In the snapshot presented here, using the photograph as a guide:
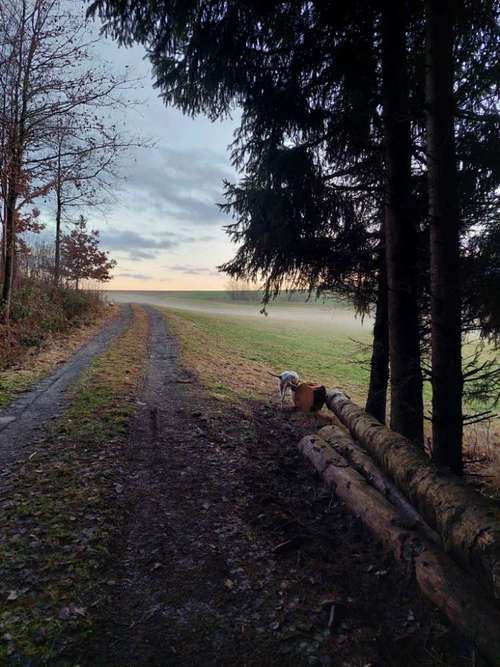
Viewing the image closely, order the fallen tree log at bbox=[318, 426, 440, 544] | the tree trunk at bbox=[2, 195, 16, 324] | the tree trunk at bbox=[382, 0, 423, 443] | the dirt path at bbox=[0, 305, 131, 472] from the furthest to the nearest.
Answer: the tree trunk at bbox=[2, 195, 16, 324]
the dirt path at bbox=[0, 305, 131, 472]
the tree trunk at bbox=[382, 0, 423, 443]
the fallen tree log at bbox=[318, 426, 440, 544]

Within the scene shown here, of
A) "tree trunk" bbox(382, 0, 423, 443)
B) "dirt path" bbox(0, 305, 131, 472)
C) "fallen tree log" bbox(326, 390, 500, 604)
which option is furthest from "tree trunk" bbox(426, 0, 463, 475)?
"dirt path" bbox(0, 305, 131, 472)

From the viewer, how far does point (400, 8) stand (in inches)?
199

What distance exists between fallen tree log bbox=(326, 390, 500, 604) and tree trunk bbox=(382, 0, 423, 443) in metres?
0.90

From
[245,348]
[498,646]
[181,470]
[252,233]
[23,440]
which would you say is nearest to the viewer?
[498,646]

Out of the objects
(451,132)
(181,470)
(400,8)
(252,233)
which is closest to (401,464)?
(181,470)

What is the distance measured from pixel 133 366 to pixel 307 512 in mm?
7680

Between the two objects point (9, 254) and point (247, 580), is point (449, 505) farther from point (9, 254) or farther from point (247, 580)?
point (9, 254)

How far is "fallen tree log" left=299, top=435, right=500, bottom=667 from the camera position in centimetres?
256

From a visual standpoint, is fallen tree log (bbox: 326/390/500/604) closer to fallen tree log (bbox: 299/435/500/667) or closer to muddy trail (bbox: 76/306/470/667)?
fallen tree log (bbox: 299/435/500/667)

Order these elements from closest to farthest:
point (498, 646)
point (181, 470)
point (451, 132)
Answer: point (498, 646)
point (451, 132)
point (181, 470)

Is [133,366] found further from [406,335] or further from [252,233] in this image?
[406,335]

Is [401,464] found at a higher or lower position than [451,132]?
lower

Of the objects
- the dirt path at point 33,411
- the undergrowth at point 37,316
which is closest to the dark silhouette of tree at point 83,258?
the undergrowth at point 37,316

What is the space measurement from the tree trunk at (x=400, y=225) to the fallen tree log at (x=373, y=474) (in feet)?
3.13
